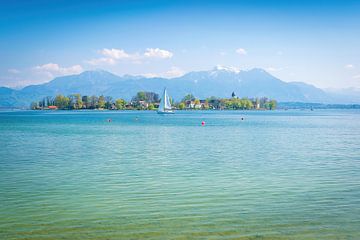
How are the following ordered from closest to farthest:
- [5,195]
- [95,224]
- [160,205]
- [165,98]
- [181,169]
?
1. [95,224]
2. [160,205]
3. [5,195]
4. [181,169]
5. [165,98]

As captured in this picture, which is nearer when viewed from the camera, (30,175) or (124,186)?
(124,186)

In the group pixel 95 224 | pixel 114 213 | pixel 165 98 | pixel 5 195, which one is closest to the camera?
pixel 95 224

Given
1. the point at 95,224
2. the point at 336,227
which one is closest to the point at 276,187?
the point at 336,227

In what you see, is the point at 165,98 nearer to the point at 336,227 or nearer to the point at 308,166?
the point at 308,166

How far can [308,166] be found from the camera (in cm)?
2911

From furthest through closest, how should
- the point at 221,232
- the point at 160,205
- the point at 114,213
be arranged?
the point at 160,205, the point at 114,213, the point at 221,232

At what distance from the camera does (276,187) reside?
21.2 meters

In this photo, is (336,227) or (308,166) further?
(308,166)

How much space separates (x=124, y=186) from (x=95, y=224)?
23.4 feet

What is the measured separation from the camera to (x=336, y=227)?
1405cm

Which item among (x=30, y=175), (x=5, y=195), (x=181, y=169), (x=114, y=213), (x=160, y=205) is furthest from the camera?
(x=181, y=169)

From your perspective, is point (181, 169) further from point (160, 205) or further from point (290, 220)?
point (290, 220)

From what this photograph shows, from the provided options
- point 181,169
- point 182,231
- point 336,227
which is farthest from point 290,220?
point 181,169

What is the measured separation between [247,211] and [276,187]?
5.59m
